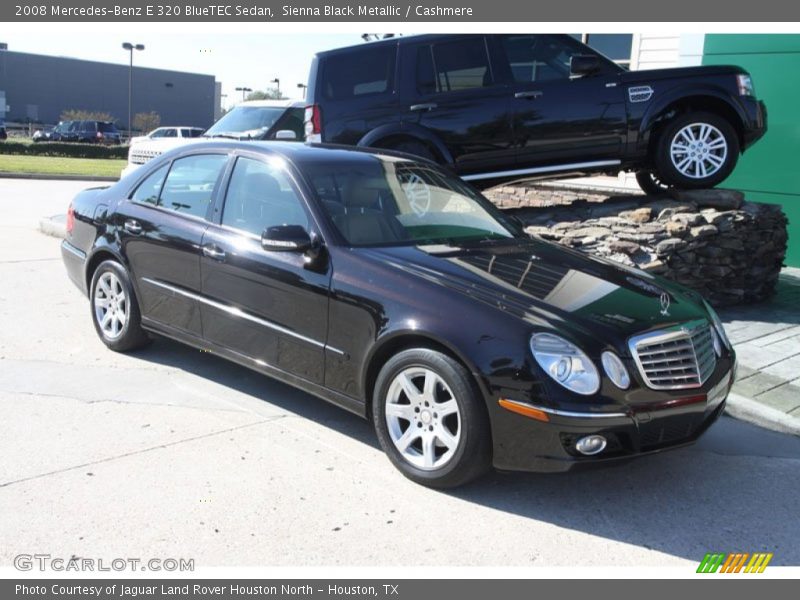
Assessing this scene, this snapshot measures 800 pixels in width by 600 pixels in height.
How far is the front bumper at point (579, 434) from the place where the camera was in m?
3.65

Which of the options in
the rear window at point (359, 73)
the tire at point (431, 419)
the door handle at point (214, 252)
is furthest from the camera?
the rear window at point (359, 73)

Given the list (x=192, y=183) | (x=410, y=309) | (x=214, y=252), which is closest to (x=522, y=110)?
(x=192, y=183)

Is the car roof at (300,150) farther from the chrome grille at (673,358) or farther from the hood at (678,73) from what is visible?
the hood at (678,73)

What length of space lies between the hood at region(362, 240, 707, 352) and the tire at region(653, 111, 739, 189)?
12.2 ft

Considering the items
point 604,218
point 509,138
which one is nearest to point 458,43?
point 509,138

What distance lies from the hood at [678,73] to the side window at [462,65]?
1397 millimetres

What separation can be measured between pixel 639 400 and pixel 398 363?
1.14 metres

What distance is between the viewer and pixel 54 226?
448 inches

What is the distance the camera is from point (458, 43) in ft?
27.6

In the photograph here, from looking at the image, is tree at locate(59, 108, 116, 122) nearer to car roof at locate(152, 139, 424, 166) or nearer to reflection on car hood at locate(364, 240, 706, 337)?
car roof at locate(152, 139, 424, 166)

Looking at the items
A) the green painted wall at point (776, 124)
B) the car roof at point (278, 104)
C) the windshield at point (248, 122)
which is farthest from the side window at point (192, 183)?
the green painted wall at point (776, 124)

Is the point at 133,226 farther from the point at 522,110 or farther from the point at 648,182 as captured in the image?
the point at 648,182

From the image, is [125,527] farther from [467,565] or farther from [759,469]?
[759,469]

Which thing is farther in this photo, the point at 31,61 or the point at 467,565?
the point at 31,61
